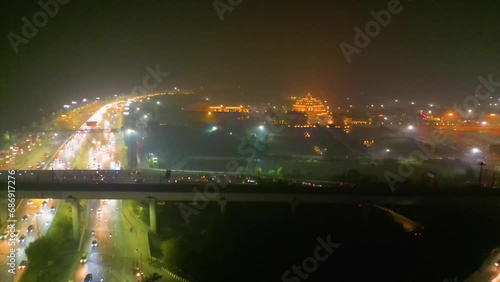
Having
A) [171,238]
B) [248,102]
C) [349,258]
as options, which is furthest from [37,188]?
[248,102]

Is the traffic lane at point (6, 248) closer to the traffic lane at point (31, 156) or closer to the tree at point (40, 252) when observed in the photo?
the tree at point (40, 252)

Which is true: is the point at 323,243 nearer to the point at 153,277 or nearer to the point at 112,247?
the point at 153,277

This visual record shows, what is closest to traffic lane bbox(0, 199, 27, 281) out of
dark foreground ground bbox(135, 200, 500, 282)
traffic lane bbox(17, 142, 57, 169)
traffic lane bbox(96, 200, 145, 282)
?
traffic lane bbox(96, 200, 145, 282)

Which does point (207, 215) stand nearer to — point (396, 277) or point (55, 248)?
point (55, 248)

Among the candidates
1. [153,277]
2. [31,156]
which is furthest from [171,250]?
[31,156]

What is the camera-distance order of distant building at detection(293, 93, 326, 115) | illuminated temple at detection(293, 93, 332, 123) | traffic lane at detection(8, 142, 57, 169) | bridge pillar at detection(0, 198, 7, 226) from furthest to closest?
1. distant building at detection(293, 93, 326, 115)
2. illuminated temple at detection(293, 93, 332, 123)
3. traffic lane at detection(8, 142, 57, 169)
4. bridge pillar at detection(0, 198, 7, 226)
